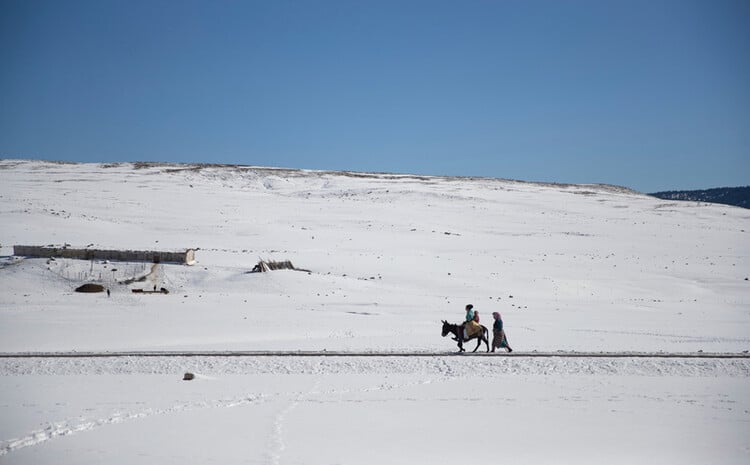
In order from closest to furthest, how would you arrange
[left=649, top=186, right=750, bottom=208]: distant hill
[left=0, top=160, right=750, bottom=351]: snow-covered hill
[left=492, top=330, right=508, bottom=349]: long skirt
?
[left=492, top=330, right=508, bottom=349]: long skirt < [left=0, top=160, right=750, bottom=351]: snow-covered hill < [left=649, top=186, right=750, bottom=208]: distant hill

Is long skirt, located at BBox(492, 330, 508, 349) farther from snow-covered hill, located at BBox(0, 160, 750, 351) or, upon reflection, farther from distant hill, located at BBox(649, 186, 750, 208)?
distant hill, located at BBox(649, 186, 750, 208)

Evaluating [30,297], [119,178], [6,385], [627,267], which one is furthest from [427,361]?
[119,178]

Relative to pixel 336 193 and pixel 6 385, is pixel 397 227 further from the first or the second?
pixel 6 385

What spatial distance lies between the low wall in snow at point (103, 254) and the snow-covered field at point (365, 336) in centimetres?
62

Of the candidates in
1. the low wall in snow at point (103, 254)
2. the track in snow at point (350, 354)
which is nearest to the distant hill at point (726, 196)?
the low wall in snow at point (103, 254)

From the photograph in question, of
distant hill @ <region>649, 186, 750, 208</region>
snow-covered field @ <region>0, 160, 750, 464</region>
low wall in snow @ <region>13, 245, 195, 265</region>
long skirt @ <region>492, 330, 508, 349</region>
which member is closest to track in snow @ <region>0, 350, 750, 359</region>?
long skirt @ <region>492, 330, 508, 349</region>

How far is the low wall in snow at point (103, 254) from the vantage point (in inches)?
1291

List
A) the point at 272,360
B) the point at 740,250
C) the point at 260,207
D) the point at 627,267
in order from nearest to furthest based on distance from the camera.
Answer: the point at 272,360 < the point at 627,267 < the point at 740,250 < the point at 260,207

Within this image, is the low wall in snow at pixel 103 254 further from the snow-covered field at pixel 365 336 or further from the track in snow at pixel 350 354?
the track in snow at pixel 350 354

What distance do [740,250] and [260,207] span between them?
127 ft

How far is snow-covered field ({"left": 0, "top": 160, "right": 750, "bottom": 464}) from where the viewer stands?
11789 mm

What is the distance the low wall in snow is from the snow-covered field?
0.62 metres

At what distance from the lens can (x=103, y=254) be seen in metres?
32.9

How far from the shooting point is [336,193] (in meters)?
78.8
